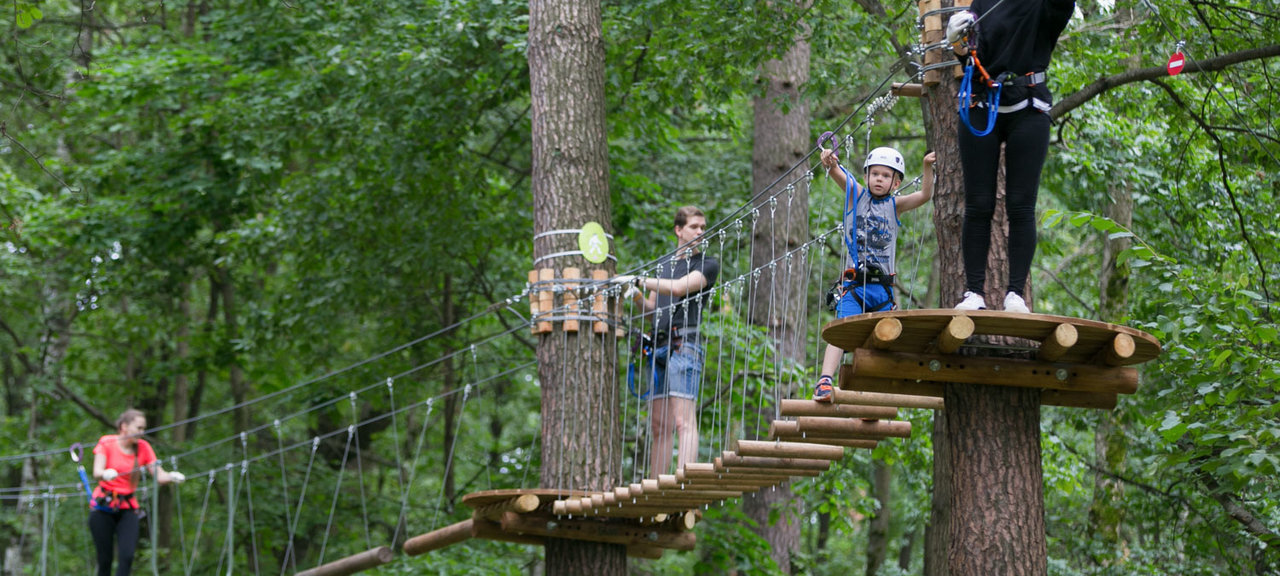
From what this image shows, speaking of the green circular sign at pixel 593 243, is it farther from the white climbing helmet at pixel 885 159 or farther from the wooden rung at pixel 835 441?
the white climbing helmet at pixel 885 159

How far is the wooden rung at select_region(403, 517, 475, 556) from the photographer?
5012 mm

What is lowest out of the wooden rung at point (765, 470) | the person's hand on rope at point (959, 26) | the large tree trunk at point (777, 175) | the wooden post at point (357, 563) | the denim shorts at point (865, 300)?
the wooden post at point (357, 563)

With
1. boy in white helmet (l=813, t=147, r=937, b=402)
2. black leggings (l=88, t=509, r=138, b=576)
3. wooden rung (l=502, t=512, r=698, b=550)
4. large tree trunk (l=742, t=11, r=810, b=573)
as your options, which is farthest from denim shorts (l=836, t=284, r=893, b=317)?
large tree trunk (l=742, t=11, r=810, b=573)

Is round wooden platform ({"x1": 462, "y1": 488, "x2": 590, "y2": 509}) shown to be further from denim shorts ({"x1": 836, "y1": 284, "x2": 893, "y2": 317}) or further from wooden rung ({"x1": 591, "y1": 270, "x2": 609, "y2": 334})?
denim shorts ({"x1": 836, "y1": 284, "x2": 893, "y2": 317})

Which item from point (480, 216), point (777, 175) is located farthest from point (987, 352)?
point (480, 216)

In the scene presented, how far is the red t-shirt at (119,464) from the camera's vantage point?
5816 millimetres

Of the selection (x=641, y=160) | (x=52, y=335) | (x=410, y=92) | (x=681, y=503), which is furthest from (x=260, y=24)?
(x=681, y=503)

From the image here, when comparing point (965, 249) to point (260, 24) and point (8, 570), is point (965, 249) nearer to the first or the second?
point (260, 24)

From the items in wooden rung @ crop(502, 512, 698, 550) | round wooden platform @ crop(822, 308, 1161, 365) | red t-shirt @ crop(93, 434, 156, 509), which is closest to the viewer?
round wooden platform @ crop(822, 308, 1161, 365)

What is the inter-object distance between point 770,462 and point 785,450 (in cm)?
13

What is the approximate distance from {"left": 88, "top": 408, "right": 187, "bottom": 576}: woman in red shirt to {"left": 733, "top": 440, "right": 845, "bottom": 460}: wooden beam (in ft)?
A: 10.6

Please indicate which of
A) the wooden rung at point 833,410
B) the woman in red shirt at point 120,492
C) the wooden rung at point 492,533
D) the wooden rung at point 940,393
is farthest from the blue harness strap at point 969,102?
the woman in red shirt at point 120,492

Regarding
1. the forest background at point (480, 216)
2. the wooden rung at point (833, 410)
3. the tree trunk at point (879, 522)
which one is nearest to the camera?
the wooden rung at point (833, 410)

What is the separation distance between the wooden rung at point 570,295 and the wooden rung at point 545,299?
2.0 inches
